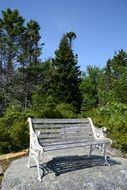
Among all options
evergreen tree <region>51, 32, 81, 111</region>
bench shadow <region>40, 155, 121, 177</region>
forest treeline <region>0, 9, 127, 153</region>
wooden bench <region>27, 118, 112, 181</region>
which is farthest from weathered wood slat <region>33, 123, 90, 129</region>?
evergreen tree <region>51, 32, 81, 111</region>

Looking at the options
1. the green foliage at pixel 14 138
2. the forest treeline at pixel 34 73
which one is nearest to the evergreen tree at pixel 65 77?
the forest treeline at pixel 34 73

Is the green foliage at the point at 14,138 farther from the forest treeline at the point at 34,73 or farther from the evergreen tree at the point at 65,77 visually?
the evergreen tree at the point at 65,77

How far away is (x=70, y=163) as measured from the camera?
773cm

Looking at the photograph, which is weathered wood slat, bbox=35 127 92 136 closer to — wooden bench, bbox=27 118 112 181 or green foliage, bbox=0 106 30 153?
wooden bench, bbox=27 118 112 181

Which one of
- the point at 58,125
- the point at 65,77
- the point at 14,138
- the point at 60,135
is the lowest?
the point at 14,138

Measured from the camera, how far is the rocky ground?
21.1ft

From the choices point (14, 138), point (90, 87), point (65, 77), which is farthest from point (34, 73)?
point (14, 138)

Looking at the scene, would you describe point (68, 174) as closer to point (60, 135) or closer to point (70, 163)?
point (70, 163)

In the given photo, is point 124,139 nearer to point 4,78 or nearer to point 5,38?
point 4,78

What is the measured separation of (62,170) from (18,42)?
30326 millimetres

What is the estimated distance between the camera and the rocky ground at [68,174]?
6.44 meters

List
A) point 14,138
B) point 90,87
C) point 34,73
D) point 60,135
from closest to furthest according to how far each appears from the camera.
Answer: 1. point 60,135
2. point 14,138
3. point 34,73
4. point 90,87

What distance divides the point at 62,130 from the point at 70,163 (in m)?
0.75

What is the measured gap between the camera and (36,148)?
6734 mm
